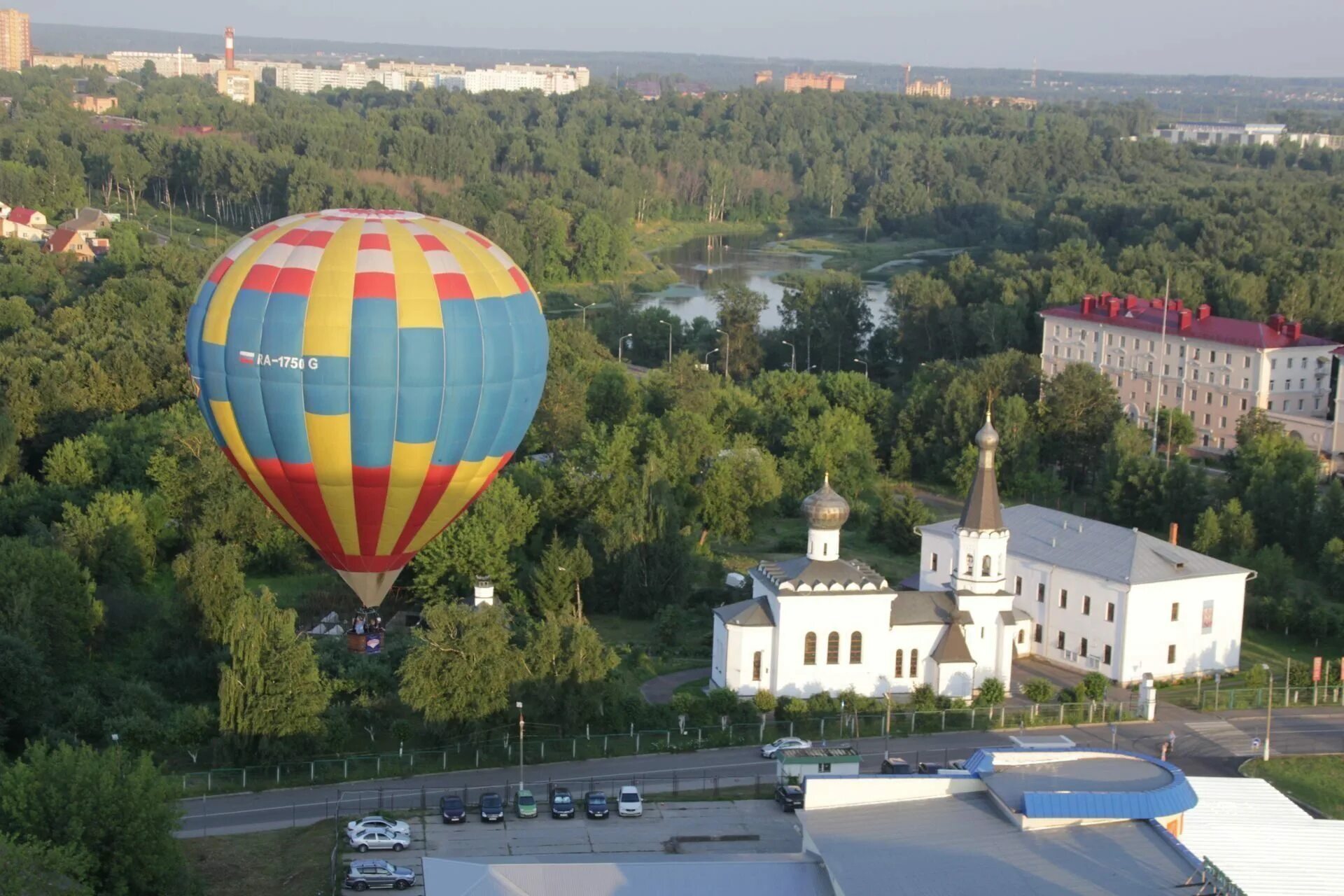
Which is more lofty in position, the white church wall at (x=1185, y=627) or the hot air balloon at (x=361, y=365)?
the hot air balloon at (x=361, y=365)

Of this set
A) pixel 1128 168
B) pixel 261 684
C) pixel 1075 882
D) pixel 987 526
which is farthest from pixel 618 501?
pixel 1128 168

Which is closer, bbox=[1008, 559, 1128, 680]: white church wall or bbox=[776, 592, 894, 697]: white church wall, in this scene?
bbox=[776, 592, 894, 697]: white church wall

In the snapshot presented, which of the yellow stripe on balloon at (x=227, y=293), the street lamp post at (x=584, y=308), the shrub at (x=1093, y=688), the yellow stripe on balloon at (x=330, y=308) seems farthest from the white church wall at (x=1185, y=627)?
the street lamp post at (x=584, y=308)

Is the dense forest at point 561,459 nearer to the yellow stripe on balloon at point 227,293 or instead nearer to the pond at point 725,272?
the pond at point 725,272

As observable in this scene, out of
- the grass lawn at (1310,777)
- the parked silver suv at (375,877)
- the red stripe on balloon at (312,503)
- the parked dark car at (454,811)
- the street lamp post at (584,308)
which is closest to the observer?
the parked silver suv at (375,877)

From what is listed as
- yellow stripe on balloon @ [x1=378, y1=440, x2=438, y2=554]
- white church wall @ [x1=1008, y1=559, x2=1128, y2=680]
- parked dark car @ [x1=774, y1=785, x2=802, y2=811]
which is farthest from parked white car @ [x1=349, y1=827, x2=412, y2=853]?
white church wall @ [x1=1008, y1=559, x2=1128, y2=680]

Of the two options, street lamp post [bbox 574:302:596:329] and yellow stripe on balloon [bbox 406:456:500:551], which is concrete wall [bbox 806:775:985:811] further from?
street lamp post [bbox 574:302:596:329]
